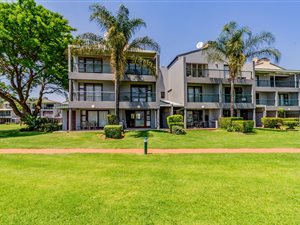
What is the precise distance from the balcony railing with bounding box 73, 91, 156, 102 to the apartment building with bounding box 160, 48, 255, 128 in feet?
10.5

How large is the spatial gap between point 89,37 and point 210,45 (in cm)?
1393

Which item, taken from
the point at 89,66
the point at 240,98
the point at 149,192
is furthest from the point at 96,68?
the point at 149,192

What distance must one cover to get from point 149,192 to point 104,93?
61.7 ft

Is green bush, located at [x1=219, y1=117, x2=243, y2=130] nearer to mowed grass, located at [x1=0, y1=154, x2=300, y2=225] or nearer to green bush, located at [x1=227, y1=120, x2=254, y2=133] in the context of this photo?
green bush, located at [x1=227, y1=120, x2=254, y2=133]

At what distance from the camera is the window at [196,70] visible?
2725 centimetres

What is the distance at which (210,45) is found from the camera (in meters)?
24.0

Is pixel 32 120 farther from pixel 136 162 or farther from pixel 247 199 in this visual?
pixel 247 199

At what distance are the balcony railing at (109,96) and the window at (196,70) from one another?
6.76 metres

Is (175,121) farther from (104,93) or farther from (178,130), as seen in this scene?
(104,93)

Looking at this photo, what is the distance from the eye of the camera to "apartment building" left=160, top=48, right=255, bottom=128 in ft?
85.5

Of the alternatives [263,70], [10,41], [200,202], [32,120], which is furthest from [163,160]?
[263,70]

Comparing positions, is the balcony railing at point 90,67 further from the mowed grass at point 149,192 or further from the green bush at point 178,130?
the mowed grass at point 149,192

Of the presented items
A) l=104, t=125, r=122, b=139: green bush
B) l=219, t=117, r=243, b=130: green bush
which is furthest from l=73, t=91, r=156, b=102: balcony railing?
l=219, t=117, r=243, b=130: green bush

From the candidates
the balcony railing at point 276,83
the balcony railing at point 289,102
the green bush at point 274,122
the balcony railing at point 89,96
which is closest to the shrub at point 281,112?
the balcony railing at point 289,102
